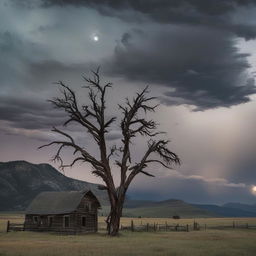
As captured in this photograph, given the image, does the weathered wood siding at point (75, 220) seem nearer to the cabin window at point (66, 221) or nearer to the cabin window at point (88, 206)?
the cabin window at point (88, 206)

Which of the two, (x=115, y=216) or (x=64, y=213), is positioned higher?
(x=64, y=213)

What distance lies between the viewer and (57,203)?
196ft

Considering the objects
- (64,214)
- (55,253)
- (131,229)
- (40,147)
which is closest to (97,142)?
(40,147)

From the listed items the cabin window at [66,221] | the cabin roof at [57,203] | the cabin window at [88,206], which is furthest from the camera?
the cabin window at [88,206]

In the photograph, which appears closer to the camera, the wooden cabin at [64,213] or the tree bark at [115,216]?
the tree bark at [115,216]

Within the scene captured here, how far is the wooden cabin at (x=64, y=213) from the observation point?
57000mm

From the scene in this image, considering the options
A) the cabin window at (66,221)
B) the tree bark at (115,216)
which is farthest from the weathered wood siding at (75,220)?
the tree bark at (115,216)

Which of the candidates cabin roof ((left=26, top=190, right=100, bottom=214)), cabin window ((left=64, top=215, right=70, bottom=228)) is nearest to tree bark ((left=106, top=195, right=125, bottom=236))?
cabin roof ((left=26, top=190, right=100, bottom=214))

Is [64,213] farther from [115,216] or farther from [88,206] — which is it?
[115,216]

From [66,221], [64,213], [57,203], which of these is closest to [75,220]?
[66,221]

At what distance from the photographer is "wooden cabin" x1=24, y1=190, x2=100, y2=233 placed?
187ft

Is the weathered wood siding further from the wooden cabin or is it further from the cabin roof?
the cabin roof

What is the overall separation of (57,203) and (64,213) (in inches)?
131

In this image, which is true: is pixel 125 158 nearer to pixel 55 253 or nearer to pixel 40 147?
pixel 40 147
